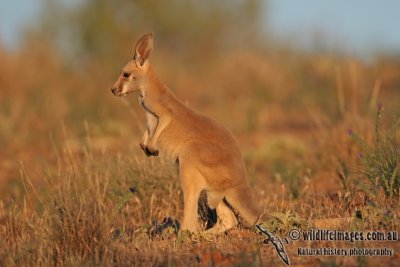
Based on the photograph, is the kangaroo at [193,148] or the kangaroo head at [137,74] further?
the kangaroo head at [137,74]

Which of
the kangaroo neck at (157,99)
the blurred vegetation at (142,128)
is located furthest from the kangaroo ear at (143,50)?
the blurred vegetation at (142,128)

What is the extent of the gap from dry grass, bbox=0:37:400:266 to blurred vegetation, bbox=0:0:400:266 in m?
0.02

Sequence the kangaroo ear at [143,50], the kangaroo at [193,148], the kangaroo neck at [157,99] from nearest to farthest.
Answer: the kangaroo at [193,148], the kangaroo neck at [157,99], the kangaroo ear at [143,50]

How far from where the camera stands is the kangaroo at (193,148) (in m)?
5.79

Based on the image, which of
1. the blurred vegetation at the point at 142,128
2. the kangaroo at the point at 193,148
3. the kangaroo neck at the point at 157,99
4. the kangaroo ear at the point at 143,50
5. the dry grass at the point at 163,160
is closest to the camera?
the dry grass at the point at 163,160

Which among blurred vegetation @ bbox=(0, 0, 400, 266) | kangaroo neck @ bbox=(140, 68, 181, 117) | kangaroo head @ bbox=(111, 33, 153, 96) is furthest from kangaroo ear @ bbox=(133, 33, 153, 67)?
blurred vegetation @ bbox=(0, 0, 400, 266)

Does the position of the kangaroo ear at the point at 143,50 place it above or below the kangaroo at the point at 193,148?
above

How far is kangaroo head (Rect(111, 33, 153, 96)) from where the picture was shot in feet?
21.1

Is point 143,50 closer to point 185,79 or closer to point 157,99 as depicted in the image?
point 157,99

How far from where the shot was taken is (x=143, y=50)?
6.47m

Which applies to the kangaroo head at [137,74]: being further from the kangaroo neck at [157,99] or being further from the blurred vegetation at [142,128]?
the blurred vegetation at [142,128]

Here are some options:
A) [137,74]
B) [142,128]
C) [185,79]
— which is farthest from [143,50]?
[185,79]

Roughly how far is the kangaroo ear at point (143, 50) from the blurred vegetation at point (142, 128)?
114 cm

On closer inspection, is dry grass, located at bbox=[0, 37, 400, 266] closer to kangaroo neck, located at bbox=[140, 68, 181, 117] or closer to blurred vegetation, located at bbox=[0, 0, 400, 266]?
blurred vegetation, located at bbox=[0, 0, 400, 266]
